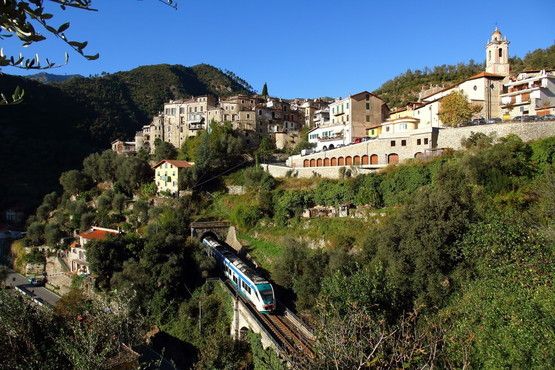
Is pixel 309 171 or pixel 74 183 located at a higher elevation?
pixel 309 171

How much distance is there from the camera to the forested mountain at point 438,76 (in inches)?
2339

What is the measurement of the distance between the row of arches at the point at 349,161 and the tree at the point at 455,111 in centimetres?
562

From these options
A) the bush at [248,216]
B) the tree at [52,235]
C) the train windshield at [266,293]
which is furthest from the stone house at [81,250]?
the train windshield at [266,293]

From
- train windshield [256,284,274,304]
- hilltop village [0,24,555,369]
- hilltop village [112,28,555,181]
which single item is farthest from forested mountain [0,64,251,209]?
train windshield [256,284,274,304]

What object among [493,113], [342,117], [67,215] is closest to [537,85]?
[493,113]

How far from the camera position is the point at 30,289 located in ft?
133

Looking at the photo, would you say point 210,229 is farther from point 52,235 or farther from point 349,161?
point 52,235

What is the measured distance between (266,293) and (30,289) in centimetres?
2751

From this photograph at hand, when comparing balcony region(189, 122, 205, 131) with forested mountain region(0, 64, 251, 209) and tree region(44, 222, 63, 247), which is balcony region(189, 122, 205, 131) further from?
tree region(44, 222, 63, 247)

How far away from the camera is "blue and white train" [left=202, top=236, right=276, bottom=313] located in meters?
24.9

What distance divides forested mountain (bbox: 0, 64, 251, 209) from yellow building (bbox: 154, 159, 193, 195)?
20829 mm

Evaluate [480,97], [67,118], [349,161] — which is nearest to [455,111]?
[480,97]

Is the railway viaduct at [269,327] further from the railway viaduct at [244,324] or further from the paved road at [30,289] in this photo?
the paved road at [30,289]

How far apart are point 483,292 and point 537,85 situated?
93.0ft
